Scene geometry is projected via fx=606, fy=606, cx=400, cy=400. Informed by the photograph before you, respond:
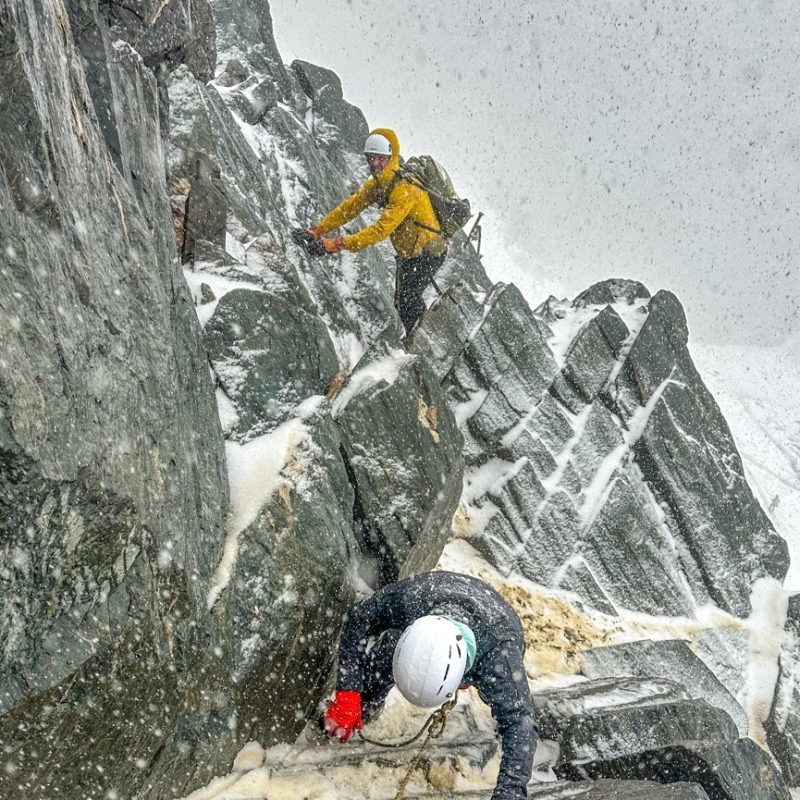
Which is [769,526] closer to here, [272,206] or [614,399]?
[614,399]

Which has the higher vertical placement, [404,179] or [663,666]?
[404,179]

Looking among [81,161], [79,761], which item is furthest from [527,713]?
[81,161]

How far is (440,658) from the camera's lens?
14.3ft

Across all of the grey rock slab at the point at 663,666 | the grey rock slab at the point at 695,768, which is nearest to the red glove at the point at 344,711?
the grey rock slab at the point at 695,768

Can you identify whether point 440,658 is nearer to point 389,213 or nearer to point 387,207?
point 389,213

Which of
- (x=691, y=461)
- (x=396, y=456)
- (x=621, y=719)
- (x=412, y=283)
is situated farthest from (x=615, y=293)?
(x=621, y=719)

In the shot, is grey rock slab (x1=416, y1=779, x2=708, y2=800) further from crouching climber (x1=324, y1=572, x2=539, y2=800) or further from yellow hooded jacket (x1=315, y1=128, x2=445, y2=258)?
yellow hooded jacket (x1=315, y1=128, x2=445, y2=258)

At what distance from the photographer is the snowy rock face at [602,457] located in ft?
39.3

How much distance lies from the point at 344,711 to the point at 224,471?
2297 mm

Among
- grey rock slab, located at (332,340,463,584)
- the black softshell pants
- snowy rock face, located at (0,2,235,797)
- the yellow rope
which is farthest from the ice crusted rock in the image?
snowy rock face, located at (0,2,235,797)

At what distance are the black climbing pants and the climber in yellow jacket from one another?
0.41 ft

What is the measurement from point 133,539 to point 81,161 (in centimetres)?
240

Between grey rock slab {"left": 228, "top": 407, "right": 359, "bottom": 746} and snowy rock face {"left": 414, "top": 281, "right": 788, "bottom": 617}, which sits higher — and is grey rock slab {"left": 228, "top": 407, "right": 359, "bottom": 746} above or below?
Result: below

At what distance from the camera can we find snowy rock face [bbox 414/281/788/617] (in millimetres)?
11977
